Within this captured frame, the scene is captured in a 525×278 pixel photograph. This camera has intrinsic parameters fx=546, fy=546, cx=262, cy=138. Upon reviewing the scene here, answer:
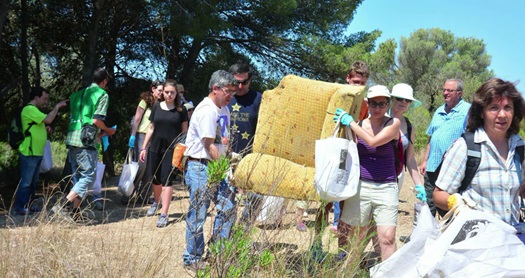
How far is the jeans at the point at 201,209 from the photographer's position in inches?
107

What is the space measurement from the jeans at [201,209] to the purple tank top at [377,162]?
0.88 metres

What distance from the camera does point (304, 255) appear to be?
119 inches

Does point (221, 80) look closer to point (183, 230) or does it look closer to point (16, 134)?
point (183, 230)

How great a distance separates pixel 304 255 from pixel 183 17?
671cm

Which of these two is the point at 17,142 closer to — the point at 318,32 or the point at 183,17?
the point at 183,17

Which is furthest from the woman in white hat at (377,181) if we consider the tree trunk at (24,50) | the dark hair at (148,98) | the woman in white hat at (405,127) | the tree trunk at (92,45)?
the tree trunk at (24,50)

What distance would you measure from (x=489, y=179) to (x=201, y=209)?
1.81 m

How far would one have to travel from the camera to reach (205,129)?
383cm

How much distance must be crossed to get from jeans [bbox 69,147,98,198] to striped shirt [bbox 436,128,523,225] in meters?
4.06

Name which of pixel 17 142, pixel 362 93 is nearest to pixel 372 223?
pixel 362 93

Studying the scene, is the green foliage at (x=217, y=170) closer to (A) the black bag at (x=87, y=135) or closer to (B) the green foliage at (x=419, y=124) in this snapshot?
(A) the black bag at (x=87, y=135)

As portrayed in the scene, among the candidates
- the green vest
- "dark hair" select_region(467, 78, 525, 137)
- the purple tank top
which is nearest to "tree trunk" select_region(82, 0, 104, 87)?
the green vest

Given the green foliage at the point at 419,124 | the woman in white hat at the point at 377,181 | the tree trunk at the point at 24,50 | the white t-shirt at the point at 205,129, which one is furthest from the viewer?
the green foliage at the point at 419,124

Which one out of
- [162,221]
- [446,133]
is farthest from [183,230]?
[446,133]
